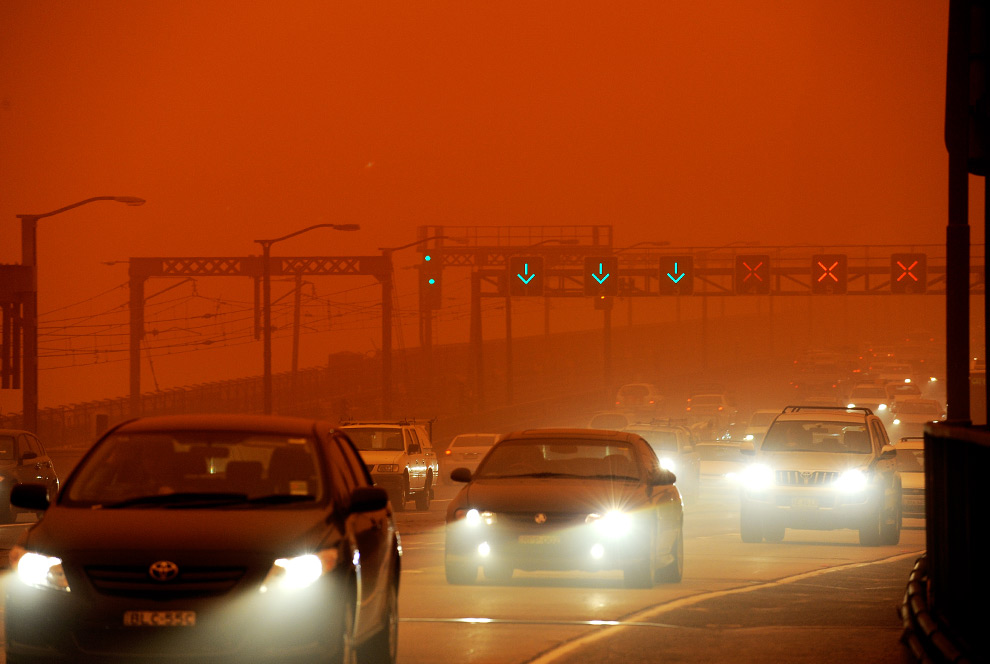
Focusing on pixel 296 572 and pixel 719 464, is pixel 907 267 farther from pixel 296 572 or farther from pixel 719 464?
pixel 296 572

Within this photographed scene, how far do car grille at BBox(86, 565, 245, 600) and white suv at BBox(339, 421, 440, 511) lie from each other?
22.4 meters

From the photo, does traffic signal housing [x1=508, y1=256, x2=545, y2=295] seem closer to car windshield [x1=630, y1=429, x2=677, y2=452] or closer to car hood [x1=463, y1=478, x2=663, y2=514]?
car windshield [x1=630, y1=429, x2=677, y2=452]

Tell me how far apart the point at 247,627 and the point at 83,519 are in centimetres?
114

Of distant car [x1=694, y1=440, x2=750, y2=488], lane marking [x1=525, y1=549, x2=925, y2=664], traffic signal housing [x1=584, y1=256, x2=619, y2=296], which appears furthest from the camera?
traffic signal housing [x1=584, y1=256, x2=619, y2=296]

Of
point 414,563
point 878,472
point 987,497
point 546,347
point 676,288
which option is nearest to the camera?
point 987,497

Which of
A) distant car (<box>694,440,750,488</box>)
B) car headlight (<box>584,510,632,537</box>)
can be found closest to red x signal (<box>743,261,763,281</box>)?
distant car (<box>694,440,750,488</box>)

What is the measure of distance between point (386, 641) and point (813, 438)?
634 inches

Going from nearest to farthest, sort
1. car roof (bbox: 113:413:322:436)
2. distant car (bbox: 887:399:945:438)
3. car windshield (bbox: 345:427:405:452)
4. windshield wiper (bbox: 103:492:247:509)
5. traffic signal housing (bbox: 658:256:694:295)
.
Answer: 1. windshield wiper (bbox: 103:492:247:509)
2. car roof (bbox: 113:413:322:436)
3. car windshield (bbox: 345:427:405:452)
4. distant car (bbox: 887:399:945:438)
5. traffic signal housing (bbox: 658:256:694:295)

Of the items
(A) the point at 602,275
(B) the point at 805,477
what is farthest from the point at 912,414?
(B) the point at 805,477

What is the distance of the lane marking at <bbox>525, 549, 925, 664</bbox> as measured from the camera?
11.1 m

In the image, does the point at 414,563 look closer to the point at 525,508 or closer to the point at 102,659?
the point at 525,508

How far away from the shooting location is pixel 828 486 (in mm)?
23547

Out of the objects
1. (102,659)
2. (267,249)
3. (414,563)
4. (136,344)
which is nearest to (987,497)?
(102,659)

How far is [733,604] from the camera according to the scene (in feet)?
47.2
